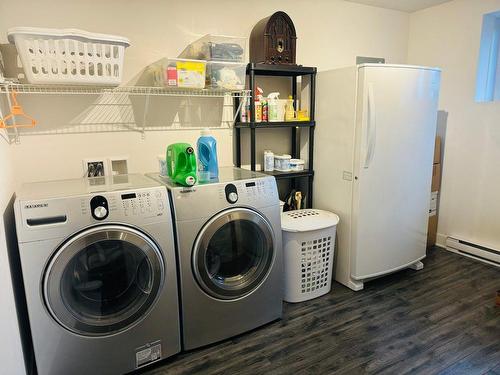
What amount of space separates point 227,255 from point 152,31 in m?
1.52

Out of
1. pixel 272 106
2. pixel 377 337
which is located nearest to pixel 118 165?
pixel 272 106

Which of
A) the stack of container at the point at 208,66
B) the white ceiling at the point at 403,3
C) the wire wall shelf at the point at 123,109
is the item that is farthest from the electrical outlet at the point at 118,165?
the white ceiling at the point at 403,3

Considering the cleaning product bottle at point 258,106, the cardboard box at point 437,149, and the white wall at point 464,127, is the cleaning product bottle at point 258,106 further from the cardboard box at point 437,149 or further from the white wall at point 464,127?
the white wall at point 464,127

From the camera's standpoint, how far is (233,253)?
198 centimetres

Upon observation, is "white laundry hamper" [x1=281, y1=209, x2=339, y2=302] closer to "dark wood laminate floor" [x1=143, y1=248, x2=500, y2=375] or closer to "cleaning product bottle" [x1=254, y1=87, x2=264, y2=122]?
→ "dark wood laminate floor" [x1=143, y1=248, x2=500, y2=375]

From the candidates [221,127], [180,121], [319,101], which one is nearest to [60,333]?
[180,121]

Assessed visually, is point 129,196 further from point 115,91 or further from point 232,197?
point 115,91

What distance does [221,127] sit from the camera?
8.39 ft

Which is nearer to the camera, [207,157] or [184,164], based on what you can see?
[184,164]

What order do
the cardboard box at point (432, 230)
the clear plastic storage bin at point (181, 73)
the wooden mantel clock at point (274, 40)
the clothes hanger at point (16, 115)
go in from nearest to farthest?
the clothes hanger at point (16, 115) < the clear plastic storage bin at point (181, 73) < the wooden mantel clock at point (274, 40) < the cardboard box at point (432, 230)

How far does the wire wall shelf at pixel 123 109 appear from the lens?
1.97 metres

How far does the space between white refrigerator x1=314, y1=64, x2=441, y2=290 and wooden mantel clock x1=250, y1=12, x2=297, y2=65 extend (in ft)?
1.07

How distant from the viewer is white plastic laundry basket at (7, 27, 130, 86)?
1580 millimetres

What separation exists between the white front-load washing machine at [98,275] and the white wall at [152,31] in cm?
38
